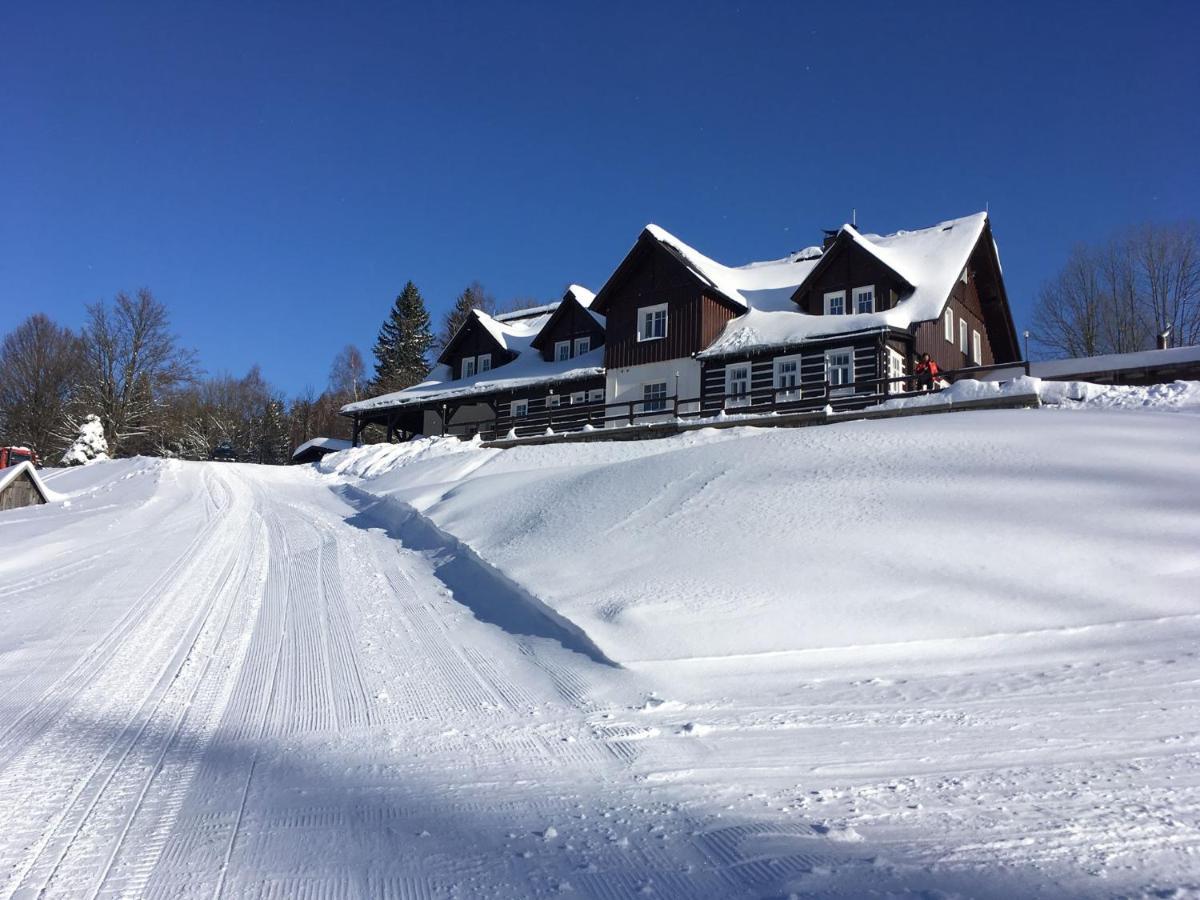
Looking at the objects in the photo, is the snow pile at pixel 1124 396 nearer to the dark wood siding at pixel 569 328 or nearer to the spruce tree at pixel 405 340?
the dark wood siding at pixel 569 328

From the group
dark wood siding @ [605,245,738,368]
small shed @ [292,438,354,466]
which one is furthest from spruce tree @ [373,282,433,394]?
dark wood siding @ [605,245,738,368]

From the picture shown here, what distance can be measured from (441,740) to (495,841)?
1.38 metres

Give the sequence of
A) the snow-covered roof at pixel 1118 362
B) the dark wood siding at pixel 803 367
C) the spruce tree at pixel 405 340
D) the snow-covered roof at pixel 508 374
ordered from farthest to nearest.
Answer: the spruce tree at pixel 405 340, the snow-covered roof at pixel 508 374, the dark wood siding at pixel 803 367, the snow-covered roof at pixel 1118 362

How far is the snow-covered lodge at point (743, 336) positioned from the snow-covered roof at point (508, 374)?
108 millimetres

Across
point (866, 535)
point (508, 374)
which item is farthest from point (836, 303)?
point (866, 535)

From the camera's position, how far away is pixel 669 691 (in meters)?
5.47

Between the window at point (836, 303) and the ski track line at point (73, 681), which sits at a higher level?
the window at point (836, 303)

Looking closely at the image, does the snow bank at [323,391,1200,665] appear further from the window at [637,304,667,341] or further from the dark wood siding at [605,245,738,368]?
the window at [637,304,667,341]

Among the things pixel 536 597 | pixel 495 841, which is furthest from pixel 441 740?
pixel 536 597

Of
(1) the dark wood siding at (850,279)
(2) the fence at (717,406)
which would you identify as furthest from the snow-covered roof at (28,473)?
(1) the dark wood siding at (850,279)

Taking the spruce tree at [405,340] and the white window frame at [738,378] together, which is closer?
the white window frame at [738,378]

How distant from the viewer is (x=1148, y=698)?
15.6 feet

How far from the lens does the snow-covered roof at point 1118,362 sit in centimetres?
1825

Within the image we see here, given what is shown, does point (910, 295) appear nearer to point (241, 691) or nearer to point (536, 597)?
point (536, 597)
